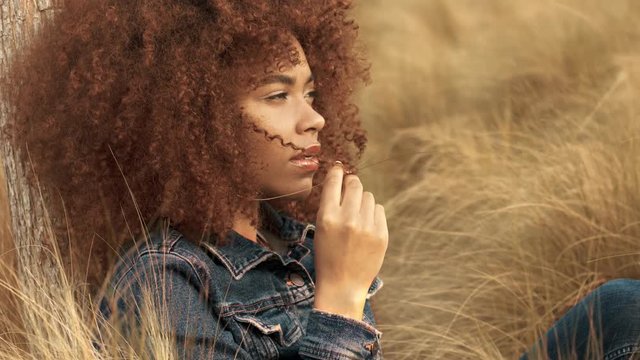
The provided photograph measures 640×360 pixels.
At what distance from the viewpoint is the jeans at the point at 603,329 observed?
2.54 meters

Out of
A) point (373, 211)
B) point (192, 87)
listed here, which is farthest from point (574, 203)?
point (192, 87)

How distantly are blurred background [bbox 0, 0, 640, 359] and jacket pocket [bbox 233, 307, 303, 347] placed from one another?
0.51m

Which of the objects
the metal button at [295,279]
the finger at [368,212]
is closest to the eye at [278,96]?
the finger at [368,212]

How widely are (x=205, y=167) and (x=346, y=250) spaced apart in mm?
385

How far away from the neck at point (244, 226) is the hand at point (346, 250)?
0.82 feet

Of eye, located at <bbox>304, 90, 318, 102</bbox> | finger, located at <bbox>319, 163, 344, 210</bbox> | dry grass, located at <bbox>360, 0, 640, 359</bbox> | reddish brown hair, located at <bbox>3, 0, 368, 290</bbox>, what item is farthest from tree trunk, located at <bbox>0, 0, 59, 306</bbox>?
dry grass, located at <bbox>360, 0, 640, 359</bbox>

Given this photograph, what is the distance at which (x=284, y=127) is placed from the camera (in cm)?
242

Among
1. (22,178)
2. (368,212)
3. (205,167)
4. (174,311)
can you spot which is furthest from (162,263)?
(22,178)

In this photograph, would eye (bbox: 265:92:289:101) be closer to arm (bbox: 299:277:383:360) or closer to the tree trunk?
arm (bbox: 299:277:383:360)

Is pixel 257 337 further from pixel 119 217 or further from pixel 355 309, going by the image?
pixel 119 217

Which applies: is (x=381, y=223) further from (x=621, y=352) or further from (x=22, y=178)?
(x=22, y=178)

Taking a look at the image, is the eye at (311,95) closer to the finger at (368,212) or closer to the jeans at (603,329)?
the finger at (368,212)

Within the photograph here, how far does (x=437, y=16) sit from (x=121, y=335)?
4.01 m

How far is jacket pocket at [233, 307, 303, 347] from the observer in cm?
231
